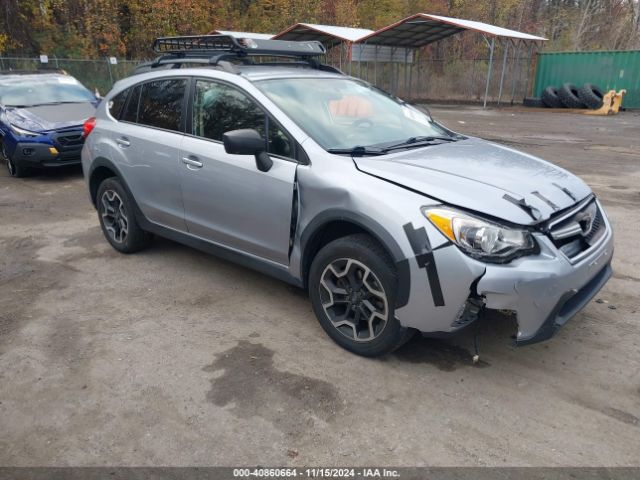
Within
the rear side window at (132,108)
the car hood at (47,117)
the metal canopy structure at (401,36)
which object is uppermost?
the metal canopy structure at (401,36)

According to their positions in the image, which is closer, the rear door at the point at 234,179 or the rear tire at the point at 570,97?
the rear door at the point at 234,179

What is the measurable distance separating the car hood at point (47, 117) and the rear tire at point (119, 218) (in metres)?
4.10

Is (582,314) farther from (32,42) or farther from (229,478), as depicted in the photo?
(32,42)

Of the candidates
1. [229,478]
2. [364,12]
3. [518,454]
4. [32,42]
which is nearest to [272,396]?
[229,478]

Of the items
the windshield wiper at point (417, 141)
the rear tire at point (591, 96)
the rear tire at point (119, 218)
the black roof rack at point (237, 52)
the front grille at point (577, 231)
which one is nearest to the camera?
the front grille at point (577, 231)

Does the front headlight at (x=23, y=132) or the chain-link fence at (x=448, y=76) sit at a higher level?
the chain-link fence at (x=448, y=76)

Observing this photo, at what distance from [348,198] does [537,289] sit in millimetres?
1163

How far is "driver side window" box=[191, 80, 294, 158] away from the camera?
367 cm

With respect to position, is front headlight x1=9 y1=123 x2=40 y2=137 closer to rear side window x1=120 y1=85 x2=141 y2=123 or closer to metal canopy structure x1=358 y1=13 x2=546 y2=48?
rear side window x1=120 y1=85 x2=141 y2=123

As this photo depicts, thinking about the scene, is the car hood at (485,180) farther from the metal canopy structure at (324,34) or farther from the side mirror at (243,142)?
the metal canopy structure at (324,34)

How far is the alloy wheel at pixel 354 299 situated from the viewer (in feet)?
10.5

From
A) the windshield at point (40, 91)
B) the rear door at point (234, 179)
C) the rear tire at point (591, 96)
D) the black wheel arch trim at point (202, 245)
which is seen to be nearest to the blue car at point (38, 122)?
the windshield at point (40, 91)

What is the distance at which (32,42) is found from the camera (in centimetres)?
2256

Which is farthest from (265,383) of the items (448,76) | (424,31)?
(448,76)
